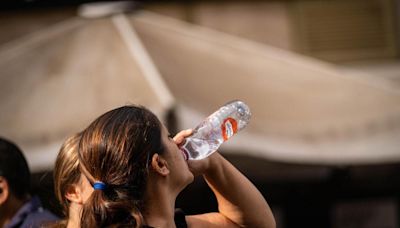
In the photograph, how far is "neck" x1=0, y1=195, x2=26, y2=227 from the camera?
274cm

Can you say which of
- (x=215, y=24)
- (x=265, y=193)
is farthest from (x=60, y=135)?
(x=215, y=24)

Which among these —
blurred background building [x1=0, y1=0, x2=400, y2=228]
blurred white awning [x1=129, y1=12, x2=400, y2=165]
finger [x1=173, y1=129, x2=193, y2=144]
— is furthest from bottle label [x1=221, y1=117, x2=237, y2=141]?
blurred white awning [x1=129, y1=12, x2=400, y2=165]

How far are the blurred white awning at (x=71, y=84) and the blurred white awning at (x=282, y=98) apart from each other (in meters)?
0.12

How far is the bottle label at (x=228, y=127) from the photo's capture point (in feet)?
6.37

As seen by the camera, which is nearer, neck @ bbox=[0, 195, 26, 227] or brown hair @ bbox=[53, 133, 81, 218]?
brown hair @ bbox=[53, 133, 81, 218]

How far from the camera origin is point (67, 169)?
1.94 meters

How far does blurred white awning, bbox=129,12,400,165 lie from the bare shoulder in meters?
1.17

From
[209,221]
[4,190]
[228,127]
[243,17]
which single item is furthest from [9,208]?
[243,17]

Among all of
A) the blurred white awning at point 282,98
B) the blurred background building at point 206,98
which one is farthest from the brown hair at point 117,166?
the blurred white awning at point 282,98

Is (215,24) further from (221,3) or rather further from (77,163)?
(77,163)

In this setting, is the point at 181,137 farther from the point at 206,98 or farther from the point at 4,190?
the point at 206,98

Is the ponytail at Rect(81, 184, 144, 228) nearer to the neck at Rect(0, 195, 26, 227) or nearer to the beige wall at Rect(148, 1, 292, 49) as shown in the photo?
the neck at Rect(0, 195, 26, 227)

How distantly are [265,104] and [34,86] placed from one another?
1.06m

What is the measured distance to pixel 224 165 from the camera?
195 cm
